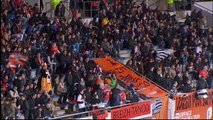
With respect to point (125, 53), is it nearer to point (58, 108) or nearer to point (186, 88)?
point (186, 88)

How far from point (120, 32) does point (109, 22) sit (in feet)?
2.51

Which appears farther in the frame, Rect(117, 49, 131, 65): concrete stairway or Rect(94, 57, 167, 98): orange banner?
Rect(117, 49, 131, 65): concrete stairway

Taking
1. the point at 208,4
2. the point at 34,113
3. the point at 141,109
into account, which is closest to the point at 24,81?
the point at 34,113

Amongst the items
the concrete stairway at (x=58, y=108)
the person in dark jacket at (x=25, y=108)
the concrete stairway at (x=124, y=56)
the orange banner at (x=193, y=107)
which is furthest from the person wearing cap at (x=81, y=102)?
the concrete stairway at (x=124, y=56)

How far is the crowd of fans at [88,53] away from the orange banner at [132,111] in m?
1.01

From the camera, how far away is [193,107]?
57.0 ft

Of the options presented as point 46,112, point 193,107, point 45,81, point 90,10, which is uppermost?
point 90,10

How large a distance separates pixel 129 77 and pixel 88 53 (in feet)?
5.50

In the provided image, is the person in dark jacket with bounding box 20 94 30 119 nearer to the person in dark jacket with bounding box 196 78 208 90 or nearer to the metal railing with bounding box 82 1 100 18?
the person in dark jacket with bounding box 196 78 208 90

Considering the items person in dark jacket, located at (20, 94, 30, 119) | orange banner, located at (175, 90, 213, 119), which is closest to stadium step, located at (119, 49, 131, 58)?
orange banner, located at (175, 90, 213, 119)

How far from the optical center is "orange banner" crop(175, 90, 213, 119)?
16891 millimetres

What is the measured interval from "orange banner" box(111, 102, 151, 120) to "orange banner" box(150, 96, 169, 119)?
21cm

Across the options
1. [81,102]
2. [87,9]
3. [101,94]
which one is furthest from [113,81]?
[87,9]

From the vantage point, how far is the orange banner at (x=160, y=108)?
1619cm
